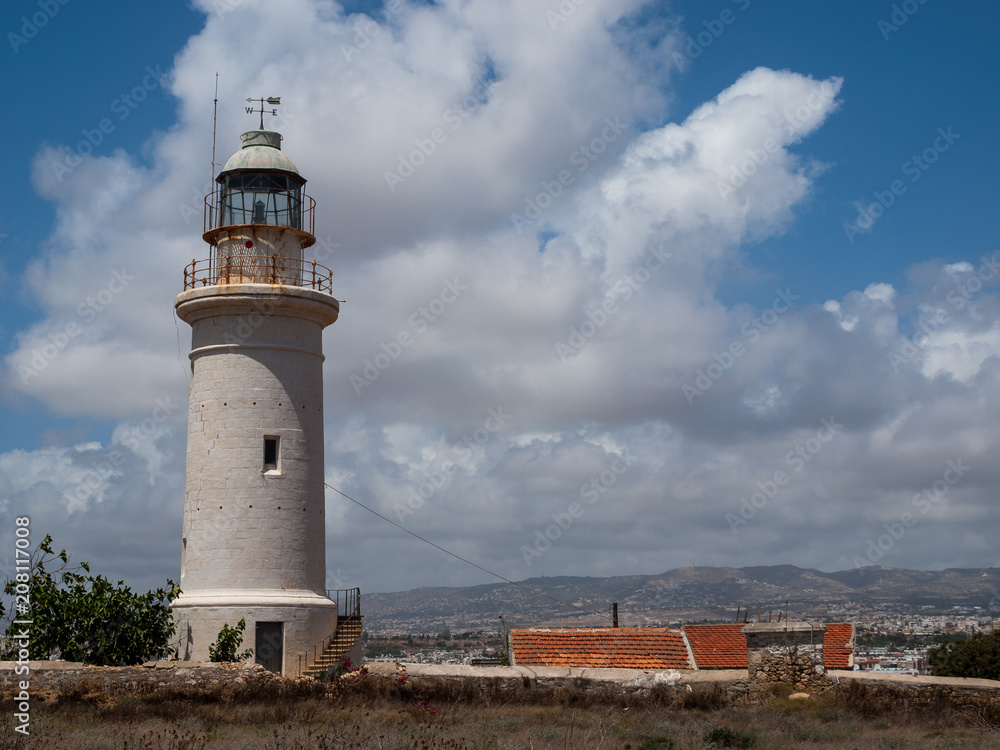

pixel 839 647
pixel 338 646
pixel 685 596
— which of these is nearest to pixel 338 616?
pixel 338 646

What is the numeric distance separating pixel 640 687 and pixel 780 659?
7.76ft

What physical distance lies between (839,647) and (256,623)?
2119 centimetres

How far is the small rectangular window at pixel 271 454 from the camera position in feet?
65.9

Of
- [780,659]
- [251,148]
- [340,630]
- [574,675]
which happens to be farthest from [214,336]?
[780,659]

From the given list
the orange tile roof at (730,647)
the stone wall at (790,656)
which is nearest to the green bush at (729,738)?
the stone wall at (790,656)

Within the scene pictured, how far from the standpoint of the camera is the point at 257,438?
786 inches

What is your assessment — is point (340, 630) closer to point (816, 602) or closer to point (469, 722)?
point (469, 722)

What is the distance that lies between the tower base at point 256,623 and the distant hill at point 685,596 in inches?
4125

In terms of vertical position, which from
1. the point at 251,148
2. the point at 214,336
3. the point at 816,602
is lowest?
the point at 816,602

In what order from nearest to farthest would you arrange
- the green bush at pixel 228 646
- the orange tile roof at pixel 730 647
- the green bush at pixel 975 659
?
the green bush at pixel 228 646
the orange tile roof at pixel 730 647
the green bush at pixel 975 659

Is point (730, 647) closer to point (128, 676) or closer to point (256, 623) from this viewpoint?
point (256, 623)

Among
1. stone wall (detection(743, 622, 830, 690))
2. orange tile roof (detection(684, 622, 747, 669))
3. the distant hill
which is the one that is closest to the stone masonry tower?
stone wall (detection(743, 622, 830, 690))

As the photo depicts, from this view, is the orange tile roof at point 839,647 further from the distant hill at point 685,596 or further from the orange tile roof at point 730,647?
the distant hill at point 685,596

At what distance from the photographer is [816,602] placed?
142500 mm
